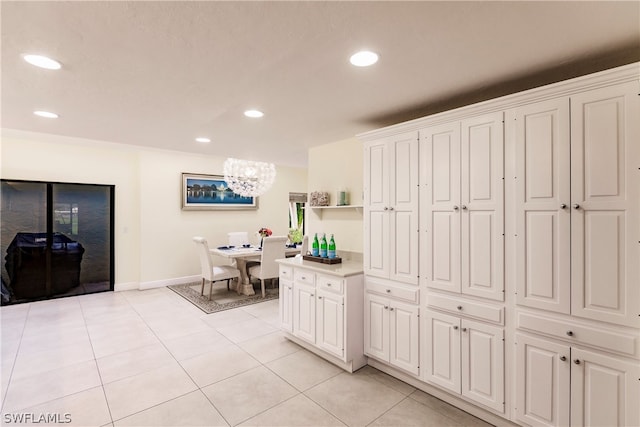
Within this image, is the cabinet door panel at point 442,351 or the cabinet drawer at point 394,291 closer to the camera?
the cabinet door panel at point 442,351

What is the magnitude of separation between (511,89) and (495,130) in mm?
482

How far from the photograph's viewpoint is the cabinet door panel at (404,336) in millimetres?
2504

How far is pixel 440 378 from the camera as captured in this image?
7.68 ft

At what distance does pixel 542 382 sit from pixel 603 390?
0.92 ft

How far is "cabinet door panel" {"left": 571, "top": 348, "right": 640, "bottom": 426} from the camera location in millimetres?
1608

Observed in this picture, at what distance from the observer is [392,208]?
268 cm

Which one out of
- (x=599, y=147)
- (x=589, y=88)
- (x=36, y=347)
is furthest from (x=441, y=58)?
(x=36, y=347)

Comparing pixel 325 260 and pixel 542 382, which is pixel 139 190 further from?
pixel 542 382

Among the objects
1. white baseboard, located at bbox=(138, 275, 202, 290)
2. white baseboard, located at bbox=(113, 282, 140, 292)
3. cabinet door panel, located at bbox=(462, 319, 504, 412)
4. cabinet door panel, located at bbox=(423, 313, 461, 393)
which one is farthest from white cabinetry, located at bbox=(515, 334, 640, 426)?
white baseboard, located at bbox=(113, 282, 140, 292)

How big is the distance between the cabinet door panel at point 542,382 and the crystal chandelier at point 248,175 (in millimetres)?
4695

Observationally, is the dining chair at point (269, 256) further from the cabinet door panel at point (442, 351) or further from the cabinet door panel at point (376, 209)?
the cabinet door panel at point (442, 351)

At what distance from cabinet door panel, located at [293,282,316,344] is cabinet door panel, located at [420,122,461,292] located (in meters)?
1.20

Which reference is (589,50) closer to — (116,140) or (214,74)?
(214,74)

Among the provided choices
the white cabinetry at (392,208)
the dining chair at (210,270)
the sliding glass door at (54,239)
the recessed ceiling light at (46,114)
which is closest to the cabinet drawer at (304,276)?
the white cabinetry at (392,208)
